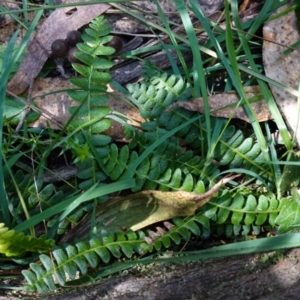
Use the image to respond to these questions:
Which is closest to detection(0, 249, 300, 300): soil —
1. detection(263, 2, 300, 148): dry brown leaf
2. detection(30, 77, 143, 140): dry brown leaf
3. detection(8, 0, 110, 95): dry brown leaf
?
detection(263, 2, 300, 148): dry brown leaf

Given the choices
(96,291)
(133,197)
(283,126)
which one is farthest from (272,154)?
(96,291)

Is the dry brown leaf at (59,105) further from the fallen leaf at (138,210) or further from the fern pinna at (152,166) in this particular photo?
the fallen leaf at (138,210)

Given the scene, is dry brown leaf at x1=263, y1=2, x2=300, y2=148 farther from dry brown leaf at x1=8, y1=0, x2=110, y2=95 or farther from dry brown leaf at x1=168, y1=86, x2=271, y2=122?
dry brown leaf at x1=8, y1=0, x2=110, y2=95

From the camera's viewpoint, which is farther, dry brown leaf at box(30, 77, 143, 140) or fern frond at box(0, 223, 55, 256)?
dry brown leaf at box(30, 77, 143, 140)

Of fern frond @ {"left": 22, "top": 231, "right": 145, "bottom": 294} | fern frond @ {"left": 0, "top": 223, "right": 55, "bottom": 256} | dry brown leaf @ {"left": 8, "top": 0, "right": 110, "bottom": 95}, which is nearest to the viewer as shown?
fern frond @ {"left": 0, "top": 223, "right": 55, "bottom": 256}

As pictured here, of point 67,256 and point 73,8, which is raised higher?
point 73,8

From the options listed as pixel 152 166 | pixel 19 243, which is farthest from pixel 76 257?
pixel 152 166

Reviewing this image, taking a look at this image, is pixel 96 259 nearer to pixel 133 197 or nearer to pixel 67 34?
pixel 133 197

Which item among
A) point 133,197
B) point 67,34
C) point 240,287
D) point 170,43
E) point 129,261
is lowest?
point 240,287

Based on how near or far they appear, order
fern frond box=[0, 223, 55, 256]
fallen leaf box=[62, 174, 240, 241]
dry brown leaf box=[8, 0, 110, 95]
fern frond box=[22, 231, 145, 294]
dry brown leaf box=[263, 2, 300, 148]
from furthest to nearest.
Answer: dry brown leaf box=[8, 0, 110, 95]
dry brown leaf box=[263, 2, 300, 148]
fallen leaf box=[62, 174, 240, 241]
fern frond box=[22, 231, 145, 294]
fern frond box=[0, 223, 55, 256]
